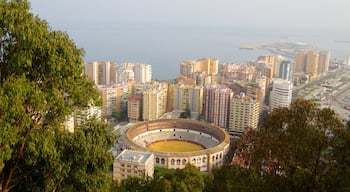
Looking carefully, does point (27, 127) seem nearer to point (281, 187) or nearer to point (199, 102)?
point (281, 187)

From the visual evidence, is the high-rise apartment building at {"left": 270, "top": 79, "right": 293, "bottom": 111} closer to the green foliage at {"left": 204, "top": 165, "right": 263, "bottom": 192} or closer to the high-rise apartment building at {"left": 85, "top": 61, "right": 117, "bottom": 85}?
the high-rise apartment building at {"left": 85, "top": 61, "right": 117, "bottom": 85}

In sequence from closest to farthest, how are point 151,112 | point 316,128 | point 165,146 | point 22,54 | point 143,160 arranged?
point 22,54
point 316,128
point 143,160
point 165,146
point 151,112

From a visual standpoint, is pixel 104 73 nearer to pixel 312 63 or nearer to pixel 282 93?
pixel 282 93

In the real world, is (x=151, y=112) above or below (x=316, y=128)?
below

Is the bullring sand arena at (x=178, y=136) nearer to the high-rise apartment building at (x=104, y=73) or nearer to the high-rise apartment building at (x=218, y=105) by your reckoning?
the high-rise apartment building at (x=218, y=105)

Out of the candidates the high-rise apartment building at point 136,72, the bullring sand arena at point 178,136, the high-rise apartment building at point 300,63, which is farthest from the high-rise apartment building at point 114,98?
the high-rise apartment building at point 300,63

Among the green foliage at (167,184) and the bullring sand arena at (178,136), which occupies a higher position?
the green foliage at (167,184)

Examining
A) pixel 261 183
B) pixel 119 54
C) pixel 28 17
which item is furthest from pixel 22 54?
pixel 119 54
